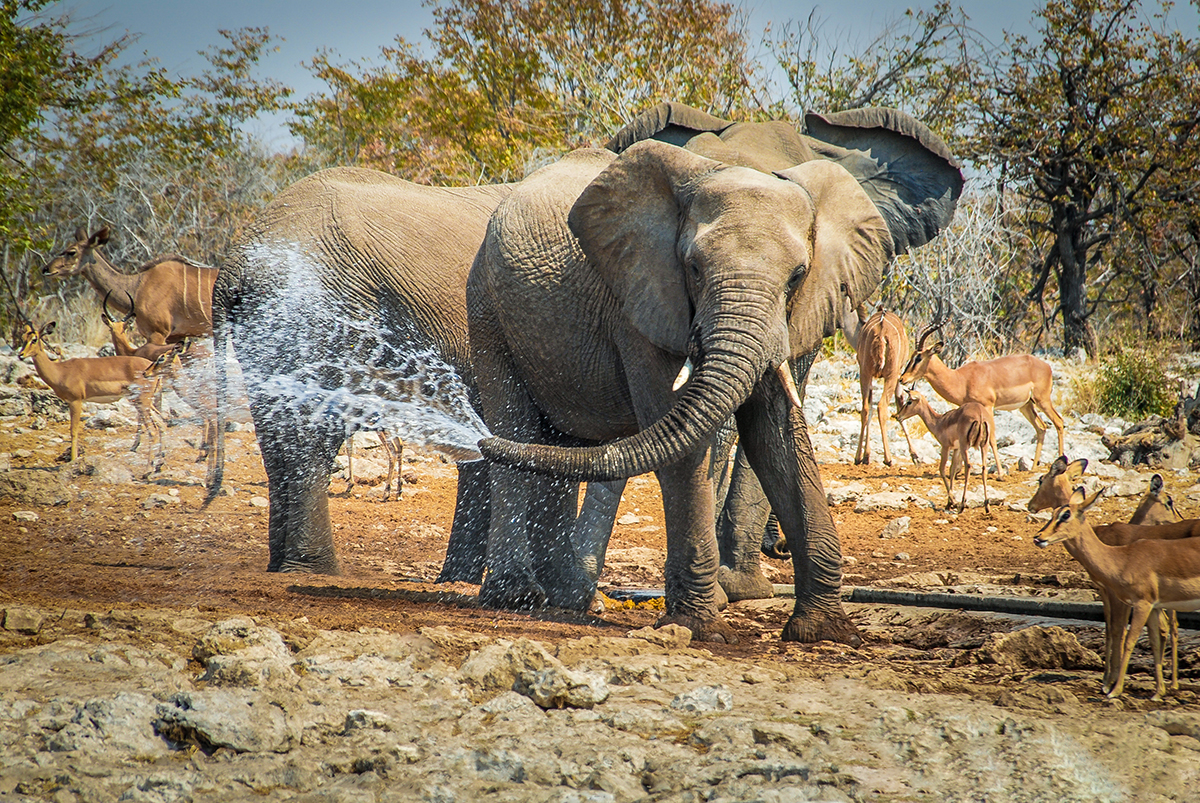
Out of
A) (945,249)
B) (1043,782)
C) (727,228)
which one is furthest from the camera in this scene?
(945,249)

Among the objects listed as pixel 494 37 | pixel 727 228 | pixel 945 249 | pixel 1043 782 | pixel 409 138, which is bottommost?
pixel 1043 782

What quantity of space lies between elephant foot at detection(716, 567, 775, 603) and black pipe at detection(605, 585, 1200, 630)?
1.83 feet

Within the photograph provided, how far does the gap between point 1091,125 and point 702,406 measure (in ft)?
58.5

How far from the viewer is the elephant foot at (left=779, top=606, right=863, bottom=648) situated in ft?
16.7

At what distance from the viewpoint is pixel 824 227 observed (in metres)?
4.89

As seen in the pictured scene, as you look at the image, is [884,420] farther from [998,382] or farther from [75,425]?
[75,425]

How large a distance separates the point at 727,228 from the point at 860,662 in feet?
6.37

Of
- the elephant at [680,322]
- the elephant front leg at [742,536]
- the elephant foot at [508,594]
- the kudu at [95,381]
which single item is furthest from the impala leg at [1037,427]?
the kudu at [95,381]

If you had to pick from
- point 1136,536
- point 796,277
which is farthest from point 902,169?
point 1136,536

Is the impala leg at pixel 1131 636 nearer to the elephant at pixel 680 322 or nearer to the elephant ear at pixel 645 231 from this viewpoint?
the elephant at pixel 680 322

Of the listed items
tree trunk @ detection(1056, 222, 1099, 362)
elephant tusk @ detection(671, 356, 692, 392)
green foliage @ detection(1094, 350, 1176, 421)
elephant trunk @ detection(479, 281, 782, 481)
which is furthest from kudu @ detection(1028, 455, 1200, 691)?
tree trunk @ detection(1056, 222, 1099, 362)

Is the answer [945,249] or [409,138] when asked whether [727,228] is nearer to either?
[945,249]

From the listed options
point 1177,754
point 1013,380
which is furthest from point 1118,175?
point 1177,754

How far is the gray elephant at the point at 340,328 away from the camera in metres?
7.16
